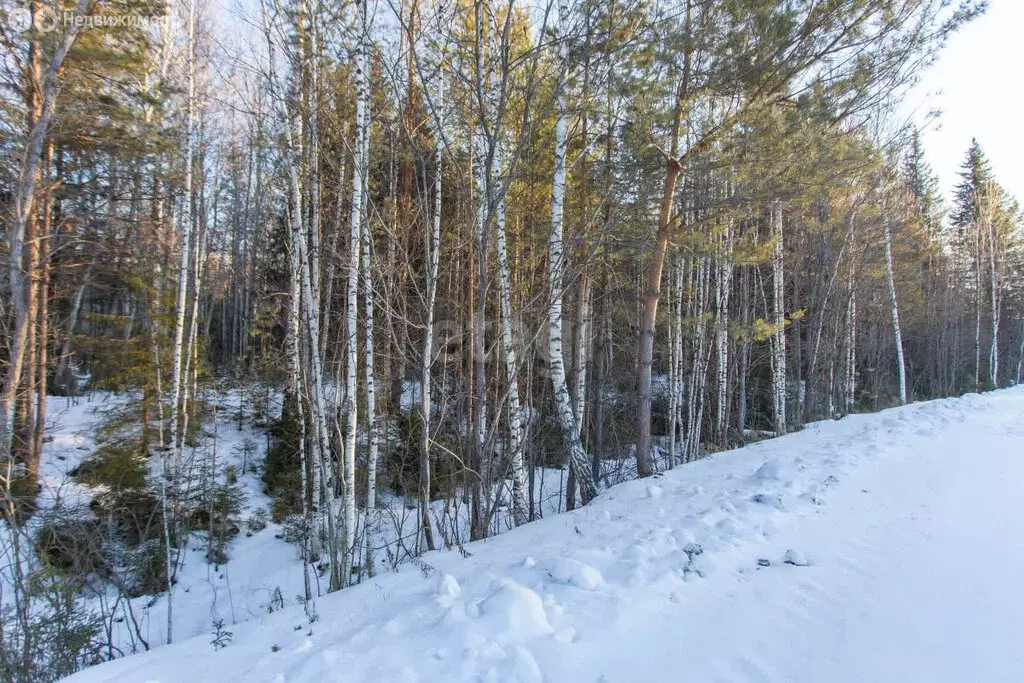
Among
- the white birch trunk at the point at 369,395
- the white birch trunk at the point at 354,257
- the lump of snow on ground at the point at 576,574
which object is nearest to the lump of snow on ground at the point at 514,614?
the lump of snow on ground at the point at 576,574

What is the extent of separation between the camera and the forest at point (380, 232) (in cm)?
488

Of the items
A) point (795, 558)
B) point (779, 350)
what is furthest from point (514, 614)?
point (779, 350)

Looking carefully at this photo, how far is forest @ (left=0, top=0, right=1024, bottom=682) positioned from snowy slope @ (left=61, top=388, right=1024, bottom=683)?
0.98 metres

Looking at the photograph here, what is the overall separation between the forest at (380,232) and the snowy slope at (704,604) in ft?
3.21

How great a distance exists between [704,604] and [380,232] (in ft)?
22.4

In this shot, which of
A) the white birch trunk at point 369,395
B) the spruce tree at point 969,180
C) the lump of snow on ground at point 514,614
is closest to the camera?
the lump of snow on ground at point 514,614

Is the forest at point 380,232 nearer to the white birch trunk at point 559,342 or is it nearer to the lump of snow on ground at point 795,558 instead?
the white birch trunk at point 559,342

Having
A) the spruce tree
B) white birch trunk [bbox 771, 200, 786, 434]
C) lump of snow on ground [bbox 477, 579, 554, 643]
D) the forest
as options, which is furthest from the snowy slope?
the spruce tree

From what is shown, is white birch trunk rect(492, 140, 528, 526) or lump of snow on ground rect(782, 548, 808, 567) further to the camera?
white birch trunk rect(492, 140, 528, 526)

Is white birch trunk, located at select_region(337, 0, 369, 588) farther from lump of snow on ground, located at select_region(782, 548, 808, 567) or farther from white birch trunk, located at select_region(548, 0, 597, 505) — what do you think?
lump of snow on ground, located at select_region(782, 548, 808, 567)

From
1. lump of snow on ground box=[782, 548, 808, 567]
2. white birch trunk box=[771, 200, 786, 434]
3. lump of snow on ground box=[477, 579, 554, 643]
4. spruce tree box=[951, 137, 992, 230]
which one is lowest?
lump of snow on ground box=[477, 579, 554, 643]

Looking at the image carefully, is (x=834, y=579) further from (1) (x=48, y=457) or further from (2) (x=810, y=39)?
(1) (x=48, y=457)

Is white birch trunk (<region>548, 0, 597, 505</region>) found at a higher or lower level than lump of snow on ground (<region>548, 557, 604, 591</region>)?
higher

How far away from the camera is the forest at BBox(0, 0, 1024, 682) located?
16.0 feet
